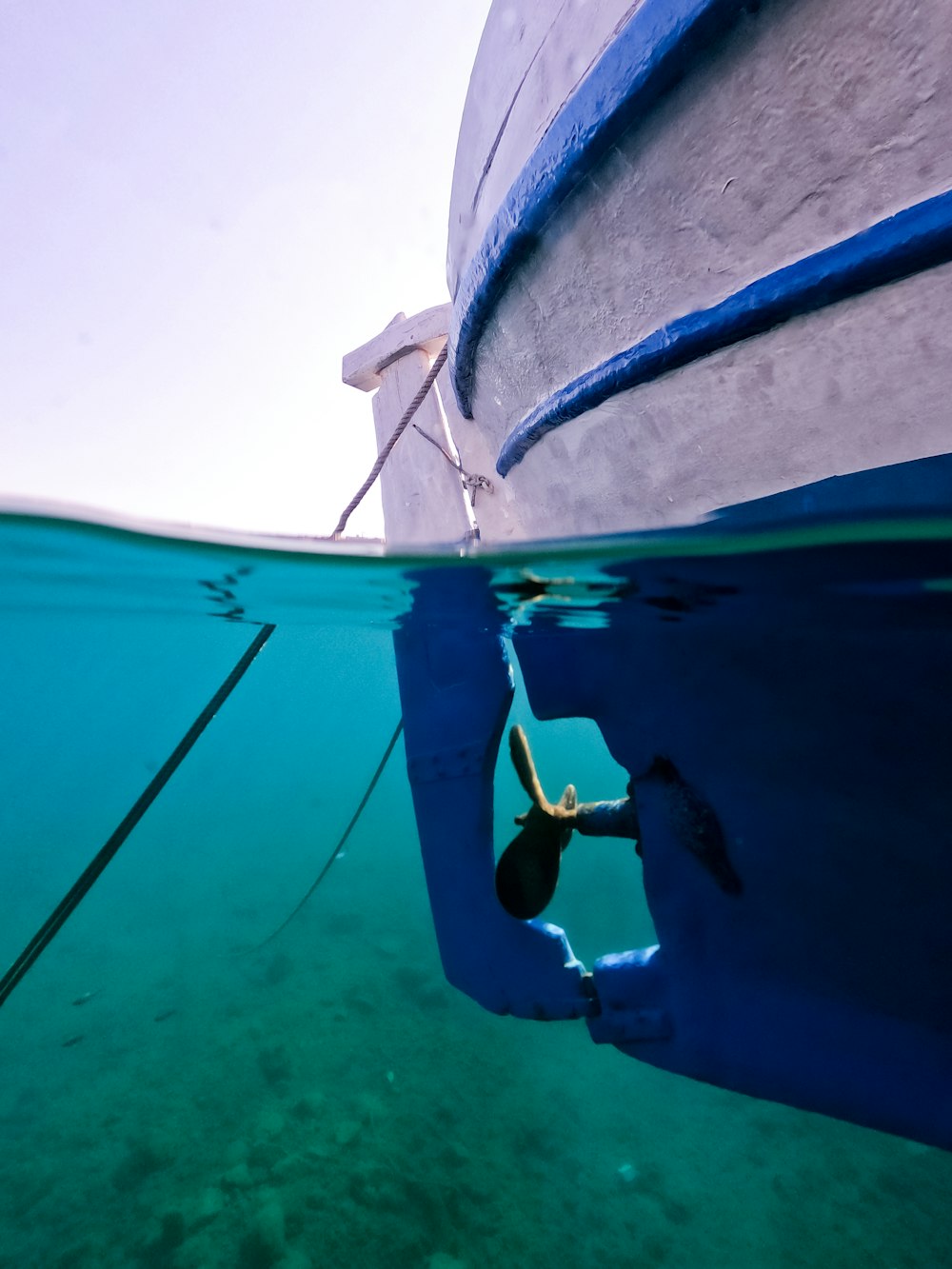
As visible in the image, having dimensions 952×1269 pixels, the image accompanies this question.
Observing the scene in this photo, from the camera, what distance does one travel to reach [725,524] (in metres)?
2.19

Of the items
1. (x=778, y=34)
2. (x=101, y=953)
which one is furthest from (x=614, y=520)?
(x=101, y=953)

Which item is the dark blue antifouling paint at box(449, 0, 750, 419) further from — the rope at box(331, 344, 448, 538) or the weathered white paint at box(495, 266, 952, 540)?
the rope at box(331, 344, 448, 538)

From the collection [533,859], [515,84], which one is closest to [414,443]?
[515,84]

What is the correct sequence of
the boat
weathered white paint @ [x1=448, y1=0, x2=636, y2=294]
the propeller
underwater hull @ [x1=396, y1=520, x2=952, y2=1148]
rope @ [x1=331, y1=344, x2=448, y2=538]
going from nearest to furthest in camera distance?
the boat < weathered white paint @ [x1=448, y1=0, x2=636, y2=294] < underwater hull @ [x1=396, y1=520, x2=952, y2=1148] < the propeller < rope @ [x1=331, y1=344, x2=448, y2=538]

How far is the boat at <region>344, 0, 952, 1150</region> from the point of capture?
4.98ft

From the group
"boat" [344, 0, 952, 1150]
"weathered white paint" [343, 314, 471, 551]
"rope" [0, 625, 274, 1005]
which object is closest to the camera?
"boat" [344, 0, 952, 1150]

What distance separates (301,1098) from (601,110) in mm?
8489

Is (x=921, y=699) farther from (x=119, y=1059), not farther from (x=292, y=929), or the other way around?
(x=292, y=929)

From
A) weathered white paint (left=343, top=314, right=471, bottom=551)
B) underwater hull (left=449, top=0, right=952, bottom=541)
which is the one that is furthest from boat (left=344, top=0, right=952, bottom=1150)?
weathered white paint (left=343, top=314, right=471, bottom=551)

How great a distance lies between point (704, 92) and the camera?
1604mm

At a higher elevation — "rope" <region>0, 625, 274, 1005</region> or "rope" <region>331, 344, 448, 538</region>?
"rope" <region>331, 344, 448, 538</region>

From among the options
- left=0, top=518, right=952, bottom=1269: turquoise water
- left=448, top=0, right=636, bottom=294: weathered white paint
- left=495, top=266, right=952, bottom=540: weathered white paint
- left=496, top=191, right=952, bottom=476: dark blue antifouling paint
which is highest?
left=448, top=0, right=636, bottom=294: weathered white paint

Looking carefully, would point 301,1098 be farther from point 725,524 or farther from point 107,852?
point 725,524

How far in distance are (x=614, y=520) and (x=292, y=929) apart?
13627 mm
